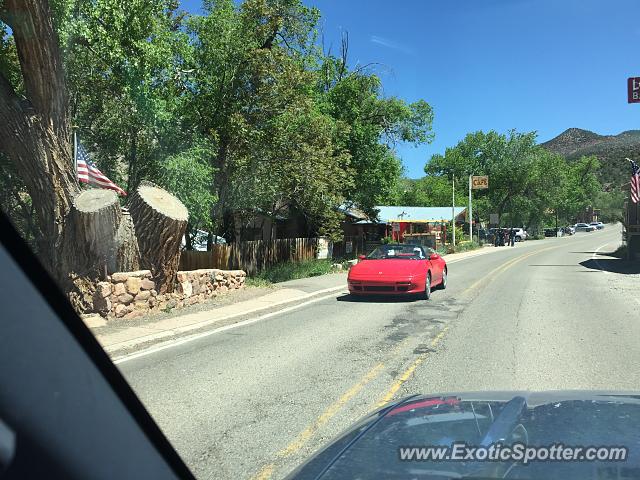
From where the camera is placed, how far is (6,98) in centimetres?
922

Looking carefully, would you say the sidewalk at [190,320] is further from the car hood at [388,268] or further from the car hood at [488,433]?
the car hood at [488,433]

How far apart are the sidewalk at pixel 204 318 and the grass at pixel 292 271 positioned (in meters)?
2.00

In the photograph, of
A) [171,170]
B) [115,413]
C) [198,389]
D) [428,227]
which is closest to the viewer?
[115,413]

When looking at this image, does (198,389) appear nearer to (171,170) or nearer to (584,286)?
(171,170)

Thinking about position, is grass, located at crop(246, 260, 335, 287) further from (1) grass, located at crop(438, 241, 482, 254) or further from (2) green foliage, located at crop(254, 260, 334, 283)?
(1) grass, located at crop(438, 241, 482, 254)

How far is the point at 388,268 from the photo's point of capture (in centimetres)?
1364

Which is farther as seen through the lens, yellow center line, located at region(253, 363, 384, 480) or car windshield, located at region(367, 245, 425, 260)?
car windshield, located at region(367, 245, 425, 260)

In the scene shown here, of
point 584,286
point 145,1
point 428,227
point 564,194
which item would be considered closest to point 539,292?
point 584,286

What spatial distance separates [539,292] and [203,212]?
9497 millimetres

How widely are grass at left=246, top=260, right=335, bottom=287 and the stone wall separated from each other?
4286 millimetres

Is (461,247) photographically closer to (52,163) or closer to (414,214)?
(414,214)

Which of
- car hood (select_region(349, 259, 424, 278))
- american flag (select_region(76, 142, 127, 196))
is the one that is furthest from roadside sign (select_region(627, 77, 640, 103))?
american flag (select_region(76, 142, 127, 196))

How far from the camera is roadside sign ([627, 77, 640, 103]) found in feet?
80.8

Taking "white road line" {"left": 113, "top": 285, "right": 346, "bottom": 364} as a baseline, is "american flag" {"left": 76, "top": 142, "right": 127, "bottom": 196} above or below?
above
